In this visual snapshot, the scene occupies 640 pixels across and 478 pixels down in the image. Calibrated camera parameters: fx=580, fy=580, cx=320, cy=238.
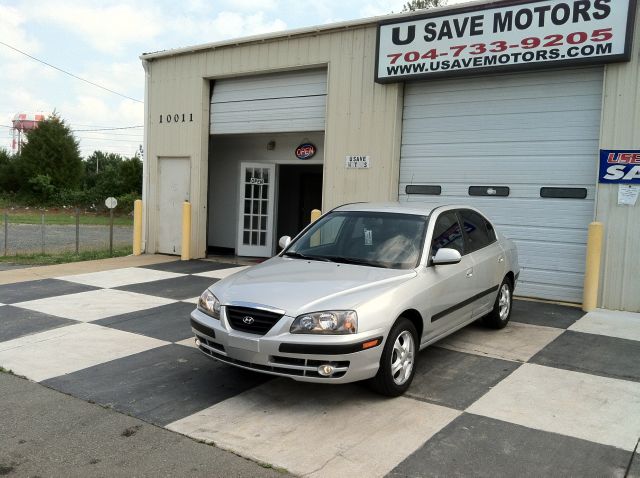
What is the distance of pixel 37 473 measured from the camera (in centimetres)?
352

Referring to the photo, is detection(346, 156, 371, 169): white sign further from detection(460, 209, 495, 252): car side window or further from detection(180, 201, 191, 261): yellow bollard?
detection(460, 209, 495, 252): car side window

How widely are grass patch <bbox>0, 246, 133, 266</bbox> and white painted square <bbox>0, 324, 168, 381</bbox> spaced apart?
22.7 ft

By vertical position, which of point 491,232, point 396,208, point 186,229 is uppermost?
point 396,208

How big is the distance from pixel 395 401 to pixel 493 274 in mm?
2514

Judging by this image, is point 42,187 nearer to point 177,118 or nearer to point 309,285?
point 177,118

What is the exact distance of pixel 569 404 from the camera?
474cm

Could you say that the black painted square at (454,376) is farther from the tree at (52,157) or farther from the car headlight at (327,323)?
the tree at (52,157)

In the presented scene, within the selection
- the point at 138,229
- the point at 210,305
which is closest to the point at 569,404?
the point at 210,305

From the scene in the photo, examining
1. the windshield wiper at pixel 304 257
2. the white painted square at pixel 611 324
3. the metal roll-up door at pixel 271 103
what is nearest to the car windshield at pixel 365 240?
the windshield wiper at pixel 304 257

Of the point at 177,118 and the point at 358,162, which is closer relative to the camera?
the point at 358,162

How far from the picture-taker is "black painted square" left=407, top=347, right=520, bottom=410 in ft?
15.9

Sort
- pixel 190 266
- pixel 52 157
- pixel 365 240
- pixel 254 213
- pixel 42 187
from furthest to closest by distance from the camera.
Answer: pixel 52 157 < pixel 42 187 < pixel 254 213 < pixel 190 266 < pixel 365 240

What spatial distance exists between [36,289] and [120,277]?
5.27ft

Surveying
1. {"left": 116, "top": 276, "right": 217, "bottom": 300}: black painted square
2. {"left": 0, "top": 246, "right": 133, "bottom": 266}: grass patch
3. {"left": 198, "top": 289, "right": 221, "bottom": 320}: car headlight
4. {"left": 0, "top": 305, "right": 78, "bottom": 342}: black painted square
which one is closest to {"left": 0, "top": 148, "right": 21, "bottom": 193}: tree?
{"left": 0, "top": 246, "right": 133, "bottom": 266}: grass patch
